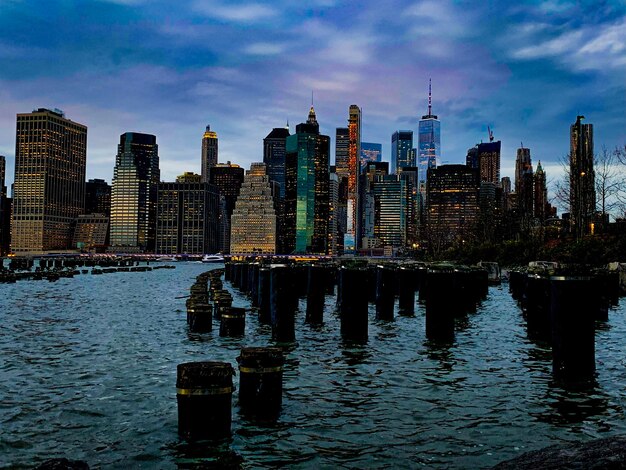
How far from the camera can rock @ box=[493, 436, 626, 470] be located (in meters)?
5.32

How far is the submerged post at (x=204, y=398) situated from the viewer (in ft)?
33.6

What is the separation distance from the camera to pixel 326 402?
552 inches

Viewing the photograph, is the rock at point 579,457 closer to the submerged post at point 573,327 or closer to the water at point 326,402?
the water at point 326,402

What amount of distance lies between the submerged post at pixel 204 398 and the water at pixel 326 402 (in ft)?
1.04

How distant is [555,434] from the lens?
37.7 ft

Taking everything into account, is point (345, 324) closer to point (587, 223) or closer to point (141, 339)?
point (141, 339)

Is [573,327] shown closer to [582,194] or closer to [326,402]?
[326,402]

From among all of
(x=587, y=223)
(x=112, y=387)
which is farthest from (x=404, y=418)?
(x=587, y=223)

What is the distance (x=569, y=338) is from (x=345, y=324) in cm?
1021

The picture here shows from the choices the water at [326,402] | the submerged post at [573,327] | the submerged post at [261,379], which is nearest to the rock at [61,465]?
the water at [326,402]

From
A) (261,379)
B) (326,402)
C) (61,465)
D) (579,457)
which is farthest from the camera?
(326,402)

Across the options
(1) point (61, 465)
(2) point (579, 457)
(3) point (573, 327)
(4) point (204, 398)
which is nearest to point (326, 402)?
(4) point (204, 398)

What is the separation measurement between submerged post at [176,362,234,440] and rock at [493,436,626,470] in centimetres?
533

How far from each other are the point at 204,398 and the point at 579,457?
6633 millimetres
